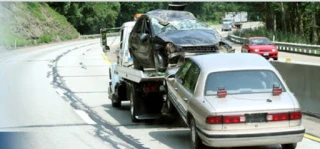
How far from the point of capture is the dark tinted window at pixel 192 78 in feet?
28.6

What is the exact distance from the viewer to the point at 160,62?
37.1 feet

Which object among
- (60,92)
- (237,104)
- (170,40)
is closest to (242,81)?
(237,104)

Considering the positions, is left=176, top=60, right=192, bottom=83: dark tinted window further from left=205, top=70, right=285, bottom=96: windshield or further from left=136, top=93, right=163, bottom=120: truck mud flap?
left=136, top=93, right=163, bottom=120: truck mud flap

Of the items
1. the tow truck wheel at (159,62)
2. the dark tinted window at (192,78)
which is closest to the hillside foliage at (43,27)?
the tow truck wheel at (159,62)

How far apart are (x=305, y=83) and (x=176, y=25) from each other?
307 centimetres

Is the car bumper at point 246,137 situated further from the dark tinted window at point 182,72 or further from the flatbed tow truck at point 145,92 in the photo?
the flatbed tow truck at point 145,92

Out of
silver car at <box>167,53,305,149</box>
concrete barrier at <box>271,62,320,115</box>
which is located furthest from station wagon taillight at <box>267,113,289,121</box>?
concrete barrier at <box>271,62,320,115</box>

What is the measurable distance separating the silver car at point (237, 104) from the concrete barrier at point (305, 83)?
3.07 meters

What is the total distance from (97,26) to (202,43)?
103 metres

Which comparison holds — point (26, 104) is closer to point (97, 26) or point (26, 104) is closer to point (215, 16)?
point (97, 26)

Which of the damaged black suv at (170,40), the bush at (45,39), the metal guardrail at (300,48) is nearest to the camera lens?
the damaged black suv at (170,40)

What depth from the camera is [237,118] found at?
745 cm

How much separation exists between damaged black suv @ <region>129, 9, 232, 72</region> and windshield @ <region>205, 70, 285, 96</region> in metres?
2.55

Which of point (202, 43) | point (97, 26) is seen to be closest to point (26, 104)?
point (202, 43)
